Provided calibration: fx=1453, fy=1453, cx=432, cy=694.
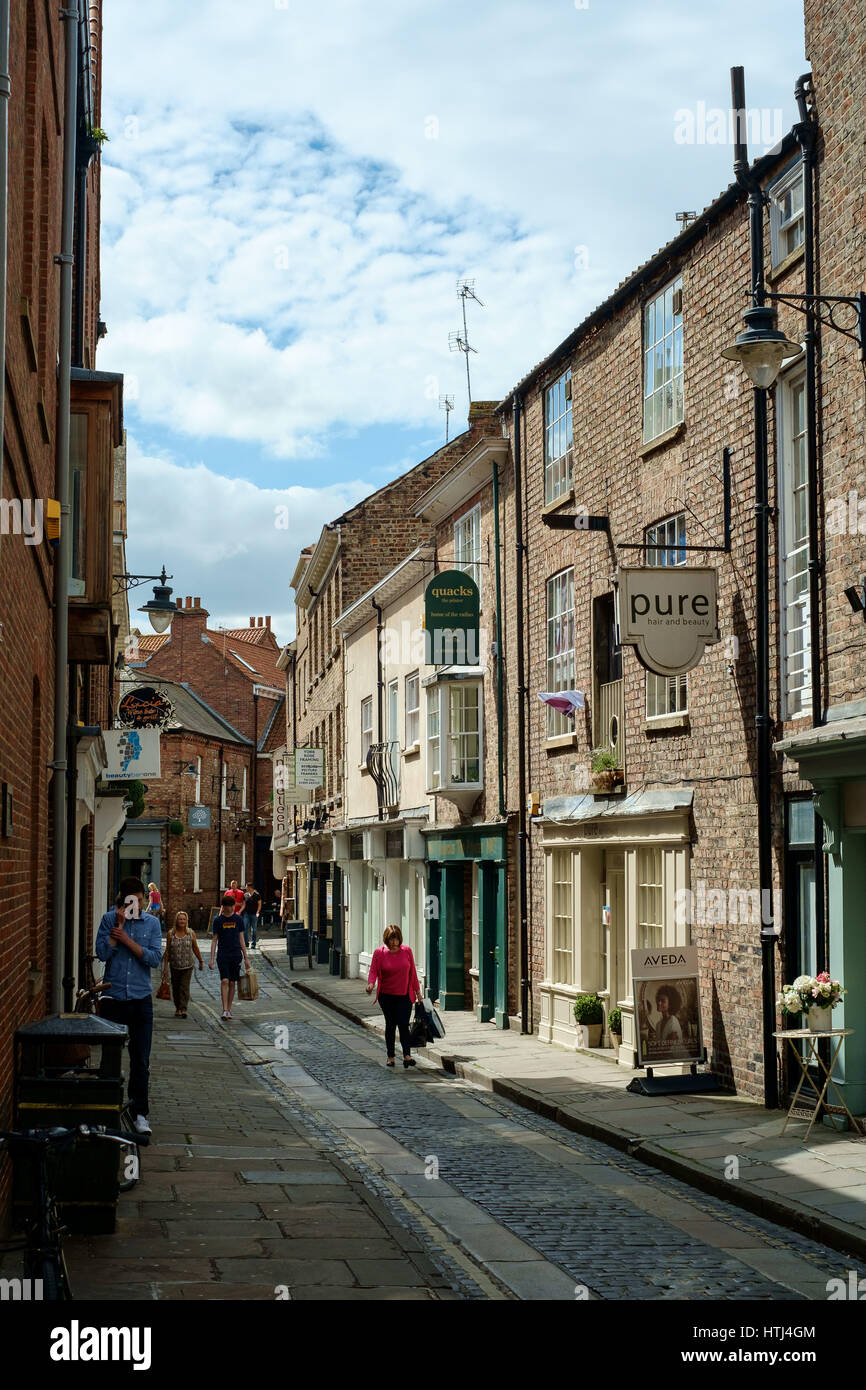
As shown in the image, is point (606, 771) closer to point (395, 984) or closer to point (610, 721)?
point (610, 721)

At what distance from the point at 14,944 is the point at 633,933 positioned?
28.3 ft

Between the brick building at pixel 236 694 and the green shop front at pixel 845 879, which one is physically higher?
the brick building at pixel 236 694

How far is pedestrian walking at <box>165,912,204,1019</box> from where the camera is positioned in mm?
21094

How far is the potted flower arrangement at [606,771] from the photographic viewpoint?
16.5 meters

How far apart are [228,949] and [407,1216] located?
44.4 feet

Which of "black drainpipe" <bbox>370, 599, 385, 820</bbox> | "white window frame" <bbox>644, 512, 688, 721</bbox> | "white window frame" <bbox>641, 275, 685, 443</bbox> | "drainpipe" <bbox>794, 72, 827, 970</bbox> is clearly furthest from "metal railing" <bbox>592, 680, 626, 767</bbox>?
"black drainpipe" <bbox>370, 599, 385, 820</bbox>

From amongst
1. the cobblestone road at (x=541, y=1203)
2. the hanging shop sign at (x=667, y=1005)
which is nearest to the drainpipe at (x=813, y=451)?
the hanging shop sign at (x=667, y=1005)

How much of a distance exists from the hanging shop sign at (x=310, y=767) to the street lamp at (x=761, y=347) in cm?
2718

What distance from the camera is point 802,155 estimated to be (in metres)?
12.6

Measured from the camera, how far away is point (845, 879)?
11.6m

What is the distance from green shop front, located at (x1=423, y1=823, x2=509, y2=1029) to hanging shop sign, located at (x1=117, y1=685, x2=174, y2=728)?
4963mm

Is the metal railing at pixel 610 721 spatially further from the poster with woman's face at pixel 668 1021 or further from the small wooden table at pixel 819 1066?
the small wooden table at pixel 819 1066

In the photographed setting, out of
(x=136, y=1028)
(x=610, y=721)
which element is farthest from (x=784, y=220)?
(x=136, y=1028)
